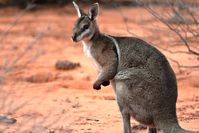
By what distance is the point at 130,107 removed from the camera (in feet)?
26.2

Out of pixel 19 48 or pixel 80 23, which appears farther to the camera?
pixel 19 48

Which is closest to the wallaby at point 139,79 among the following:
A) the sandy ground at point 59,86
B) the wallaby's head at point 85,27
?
the wallaby's head at point 85,27

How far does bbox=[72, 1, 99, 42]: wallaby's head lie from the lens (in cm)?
866

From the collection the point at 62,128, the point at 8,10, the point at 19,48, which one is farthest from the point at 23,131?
the point at 8,10

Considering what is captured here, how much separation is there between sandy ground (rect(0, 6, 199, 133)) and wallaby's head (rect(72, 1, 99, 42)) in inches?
11.7

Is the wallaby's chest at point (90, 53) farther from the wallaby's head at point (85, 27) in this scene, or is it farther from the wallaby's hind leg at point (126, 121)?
the wallaby's hind leg at point (126, 121)

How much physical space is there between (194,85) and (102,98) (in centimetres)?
164

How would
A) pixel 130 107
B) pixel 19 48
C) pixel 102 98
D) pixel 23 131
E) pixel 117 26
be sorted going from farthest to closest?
pixel 117 26 → pixel 19 48 → pixel 102 98 → pixel 23 131 → pixel 130 107

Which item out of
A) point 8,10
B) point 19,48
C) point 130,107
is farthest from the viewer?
point 8,10

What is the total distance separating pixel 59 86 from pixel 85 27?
334 cm

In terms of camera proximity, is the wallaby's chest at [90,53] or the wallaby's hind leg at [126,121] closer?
the wallaby's hind leg at [126,121]

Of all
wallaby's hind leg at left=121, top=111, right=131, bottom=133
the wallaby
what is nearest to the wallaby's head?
the wallaby

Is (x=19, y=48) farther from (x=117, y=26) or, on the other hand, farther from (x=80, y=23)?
(x=80, y=23)

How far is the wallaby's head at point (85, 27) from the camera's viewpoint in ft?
28.4
